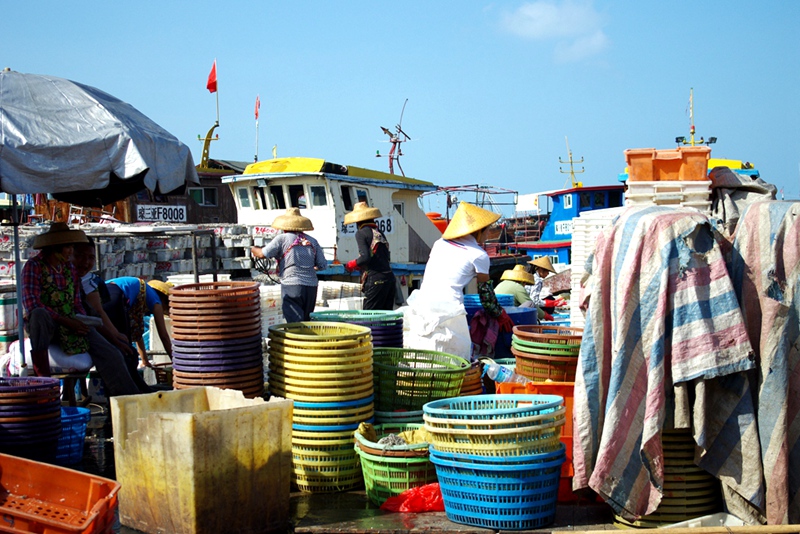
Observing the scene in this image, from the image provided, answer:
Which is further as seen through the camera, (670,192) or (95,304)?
(95,304)

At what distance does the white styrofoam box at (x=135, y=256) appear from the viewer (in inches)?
509

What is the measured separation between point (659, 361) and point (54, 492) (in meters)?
3.11

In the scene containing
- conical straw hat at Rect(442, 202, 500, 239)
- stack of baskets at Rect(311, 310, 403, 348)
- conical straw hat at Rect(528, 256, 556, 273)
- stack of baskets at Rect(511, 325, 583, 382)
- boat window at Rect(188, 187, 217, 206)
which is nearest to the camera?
stack of baskets at Rect(511, 325, 583, 382)

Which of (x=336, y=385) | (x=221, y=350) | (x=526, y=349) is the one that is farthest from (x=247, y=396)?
(x=526, y=349)

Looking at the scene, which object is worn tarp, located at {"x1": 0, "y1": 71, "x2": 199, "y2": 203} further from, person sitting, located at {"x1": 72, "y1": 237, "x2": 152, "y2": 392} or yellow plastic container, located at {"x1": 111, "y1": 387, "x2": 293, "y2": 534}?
yellow plastic container, located at {"x1": 111, "y1": 387, "x2": 293, "y2": 534}

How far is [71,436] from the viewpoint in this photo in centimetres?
562

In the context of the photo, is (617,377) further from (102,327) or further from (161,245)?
(161,245)

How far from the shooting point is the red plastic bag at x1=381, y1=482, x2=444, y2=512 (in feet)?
14.6

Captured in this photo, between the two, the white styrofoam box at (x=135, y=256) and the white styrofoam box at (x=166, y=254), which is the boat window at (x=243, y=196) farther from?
the white styrofoam box at (x=135, y=256)

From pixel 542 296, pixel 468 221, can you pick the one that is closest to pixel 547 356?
pixel 468 221

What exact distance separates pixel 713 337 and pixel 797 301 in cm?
48

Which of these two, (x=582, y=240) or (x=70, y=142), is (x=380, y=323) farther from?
(x=582, y=240)

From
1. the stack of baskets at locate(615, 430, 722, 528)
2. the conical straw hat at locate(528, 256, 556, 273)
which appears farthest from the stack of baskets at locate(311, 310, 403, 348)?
the conical straw hat at locate(528, 256, 556, 273)

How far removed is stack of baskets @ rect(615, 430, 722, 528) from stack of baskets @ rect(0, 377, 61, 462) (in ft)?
11.7
